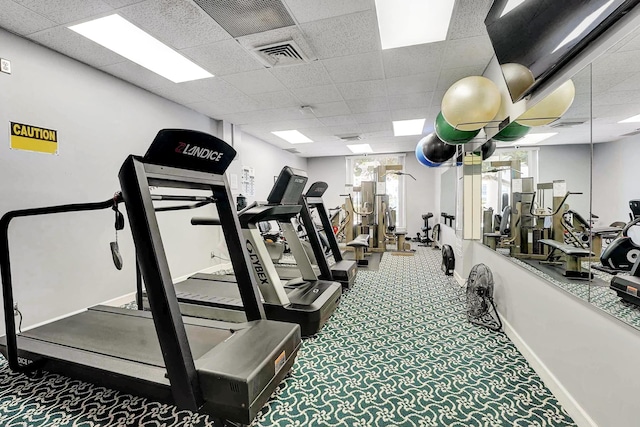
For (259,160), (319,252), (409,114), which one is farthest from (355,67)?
(259,160)

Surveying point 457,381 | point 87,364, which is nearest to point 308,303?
point 457,381

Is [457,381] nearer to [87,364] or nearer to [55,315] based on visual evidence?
[87,364]

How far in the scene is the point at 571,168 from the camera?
1867 millimetres

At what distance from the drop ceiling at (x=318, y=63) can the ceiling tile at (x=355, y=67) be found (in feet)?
0.04

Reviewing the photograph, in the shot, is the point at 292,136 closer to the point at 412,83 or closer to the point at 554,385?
the point at 412,83

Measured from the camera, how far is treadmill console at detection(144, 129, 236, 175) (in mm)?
1617

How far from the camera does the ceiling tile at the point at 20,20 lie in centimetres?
237

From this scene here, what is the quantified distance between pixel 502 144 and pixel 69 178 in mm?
4609

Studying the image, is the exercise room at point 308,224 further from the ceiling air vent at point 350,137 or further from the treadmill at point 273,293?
the ceiling air vent at point 350,137

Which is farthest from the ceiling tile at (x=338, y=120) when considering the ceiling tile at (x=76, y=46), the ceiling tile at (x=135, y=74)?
the ceiling tile at (x=76, y=46)

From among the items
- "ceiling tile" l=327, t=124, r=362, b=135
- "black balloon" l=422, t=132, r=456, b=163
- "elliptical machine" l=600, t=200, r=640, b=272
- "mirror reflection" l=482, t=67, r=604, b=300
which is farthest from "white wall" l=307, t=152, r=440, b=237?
"elliptical machine" l=600, t=200, r=640, b=272

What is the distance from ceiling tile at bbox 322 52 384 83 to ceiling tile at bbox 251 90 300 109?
2.88 feet

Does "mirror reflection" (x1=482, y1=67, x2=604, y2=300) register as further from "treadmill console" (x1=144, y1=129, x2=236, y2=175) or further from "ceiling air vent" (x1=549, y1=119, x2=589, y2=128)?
"treadmill console" (x1=144, y1=129, x2=236, y2=175)

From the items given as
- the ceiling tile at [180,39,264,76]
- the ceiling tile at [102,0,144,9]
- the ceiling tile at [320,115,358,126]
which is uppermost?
the ceiling tile at [320,115,358,126]
